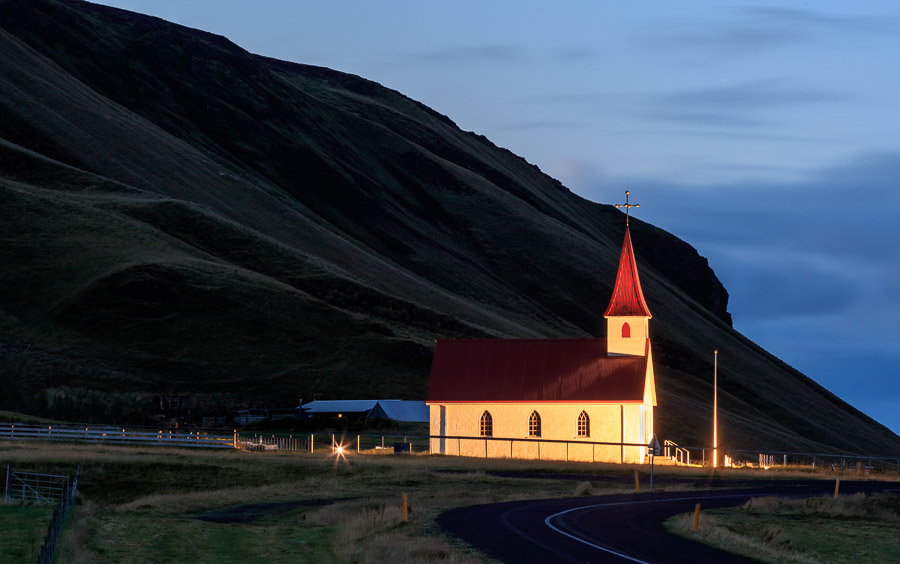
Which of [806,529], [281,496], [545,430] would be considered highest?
[545,430]

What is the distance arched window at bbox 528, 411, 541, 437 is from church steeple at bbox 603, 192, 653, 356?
6.47 metres

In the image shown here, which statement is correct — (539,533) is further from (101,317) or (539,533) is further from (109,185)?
(109,185)

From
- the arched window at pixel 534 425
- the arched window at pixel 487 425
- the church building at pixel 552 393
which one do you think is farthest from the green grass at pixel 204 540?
the arched window at pixel 487 425

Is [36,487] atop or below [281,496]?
atop

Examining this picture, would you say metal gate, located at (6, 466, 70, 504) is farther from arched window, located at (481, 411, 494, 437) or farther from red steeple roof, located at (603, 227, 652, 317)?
red steeple roof, located at (603, 227, 652, 317)

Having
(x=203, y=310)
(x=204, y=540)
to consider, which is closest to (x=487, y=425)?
(x=204, y=540)

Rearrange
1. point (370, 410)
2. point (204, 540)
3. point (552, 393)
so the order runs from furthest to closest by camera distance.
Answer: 1. point (370, 410)
2. point (552, 393)
3. point (204, 540)

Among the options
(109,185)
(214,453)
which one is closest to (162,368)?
(214,453)

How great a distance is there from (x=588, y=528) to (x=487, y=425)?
41.3 meters

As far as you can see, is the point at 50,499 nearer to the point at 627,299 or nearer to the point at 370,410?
the point at 627,299

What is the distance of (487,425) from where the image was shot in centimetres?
7388

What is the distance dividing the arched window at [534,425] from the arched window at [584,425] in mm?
2420

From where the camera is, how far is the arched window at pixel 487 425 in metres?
73.8

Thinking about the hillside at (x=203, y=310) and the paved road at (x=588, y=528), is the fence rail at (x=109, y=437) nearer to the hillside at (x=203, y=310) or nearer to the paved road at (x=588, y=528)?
the hillside at (x=203, y=310)
